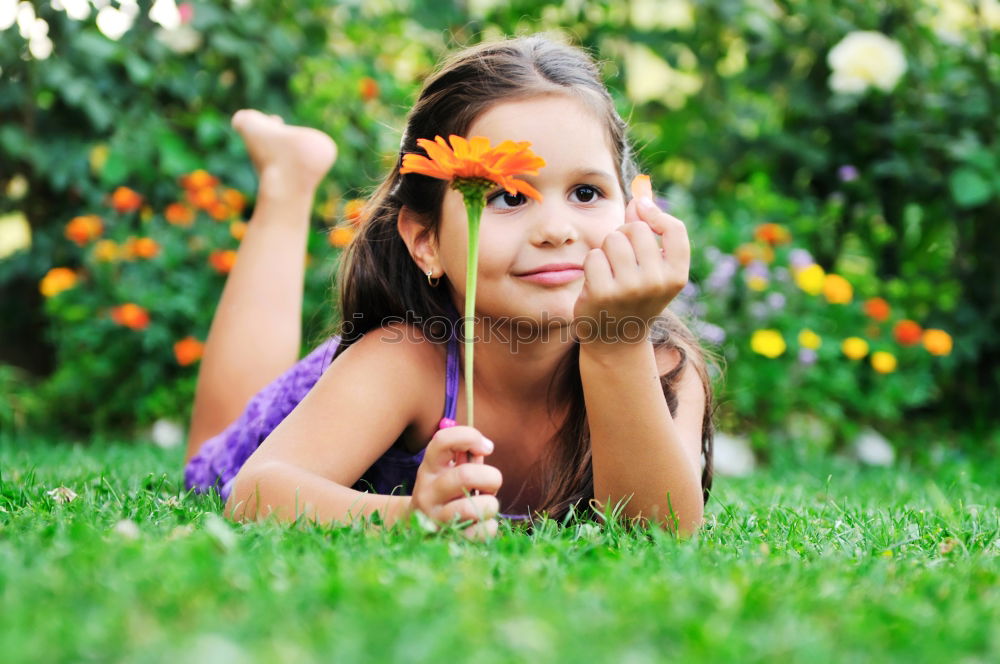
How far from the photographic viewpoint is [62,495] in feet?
6.88

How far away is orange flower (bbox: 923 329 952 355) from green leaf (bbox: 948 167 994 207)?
1.73ft

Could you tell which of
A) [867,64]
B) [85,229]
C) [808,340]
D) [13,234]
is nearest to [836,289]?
[808,340]

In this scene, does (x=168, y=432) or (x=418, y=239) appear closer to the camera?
(x=418, y=239)

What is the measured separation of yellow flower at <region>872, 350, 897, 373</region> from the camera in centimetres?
421

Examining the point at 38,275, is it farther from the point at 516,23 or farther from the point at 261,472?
the point at 261,472

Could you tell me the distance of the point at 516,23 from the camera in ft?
17.7

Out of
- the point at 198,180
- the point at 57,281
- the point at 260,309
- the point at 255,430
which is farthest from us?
the point at 198,180

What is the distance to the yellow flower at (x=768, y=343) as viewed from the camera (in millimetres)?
4121

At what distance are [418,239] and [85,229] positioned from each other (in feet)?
8.42

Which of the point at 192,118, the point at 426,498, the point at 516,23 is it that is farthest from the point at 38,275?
the point at 426,498

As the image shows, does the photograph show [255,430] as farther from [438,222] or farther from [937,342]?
[937,342]

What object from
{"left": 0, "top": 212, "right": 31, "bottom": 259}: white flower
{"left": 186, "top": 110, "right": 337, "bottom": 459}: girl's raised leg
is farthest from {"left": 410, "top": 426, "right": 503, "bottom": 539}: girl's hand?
{"left": 0, "top": 212, "right": 31, "bottom": 259}: white flower

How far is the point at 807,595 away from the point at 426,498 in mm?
621

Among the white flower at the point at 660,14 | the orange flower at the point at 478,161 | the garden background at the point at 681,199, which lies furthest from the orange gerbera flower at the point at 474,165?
the white flower at the point at 660,14
